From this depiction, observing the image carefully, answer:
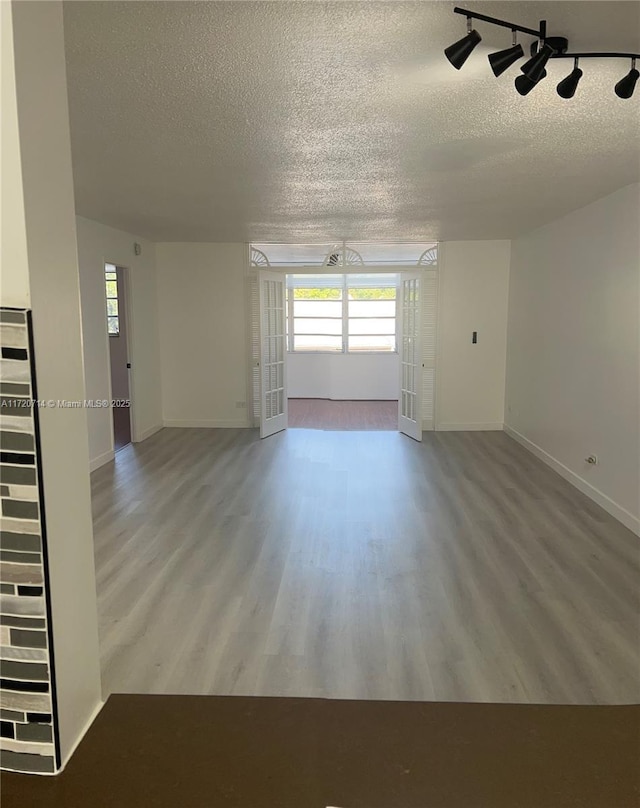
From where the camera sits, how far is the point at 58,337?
126cm

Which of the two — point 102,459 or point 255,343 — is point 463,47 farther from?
point 255,343

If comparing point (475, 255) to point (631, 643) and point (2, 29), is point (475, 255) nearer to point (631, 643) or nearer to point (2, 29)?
point (631, 643)

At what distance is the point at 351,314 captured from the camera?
10.5m

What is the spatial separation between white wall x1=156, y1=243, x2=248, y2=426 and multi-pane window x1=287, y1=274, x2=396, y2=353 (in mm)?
2937

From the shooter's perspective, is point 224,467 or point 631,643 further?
point 224,467

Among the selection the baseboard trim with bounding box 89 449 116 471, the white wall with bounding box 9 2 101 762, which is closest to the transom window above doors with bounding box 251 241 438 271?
the baseboard trim with bounding box 89 449 116 471

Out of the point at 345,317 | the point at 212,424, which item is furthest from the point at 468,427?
the point at 345,317

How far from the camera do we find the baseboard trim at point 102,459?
5.78 m

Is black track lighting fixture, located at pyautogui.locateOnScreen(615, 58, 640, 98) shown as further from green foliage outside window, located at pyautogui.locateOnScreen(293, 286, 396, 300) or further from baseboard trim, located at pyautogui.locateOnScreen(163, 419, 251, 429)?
green foliage outside window, located at pyautogui.locateOnScreen(293, 286, 396, 300)

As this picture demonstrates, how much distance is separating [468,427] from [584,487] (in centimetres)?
277

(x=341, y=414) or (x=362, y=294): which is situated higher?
(x=362, y=294)

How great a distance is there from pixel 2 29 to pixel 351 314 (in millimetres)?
9524

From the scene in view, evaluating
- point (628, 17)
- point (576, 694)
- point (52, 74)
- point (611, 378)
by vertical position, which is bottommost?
point (576, 694)

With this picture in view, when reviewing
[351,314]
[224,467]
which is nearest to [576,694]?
[224,467]
